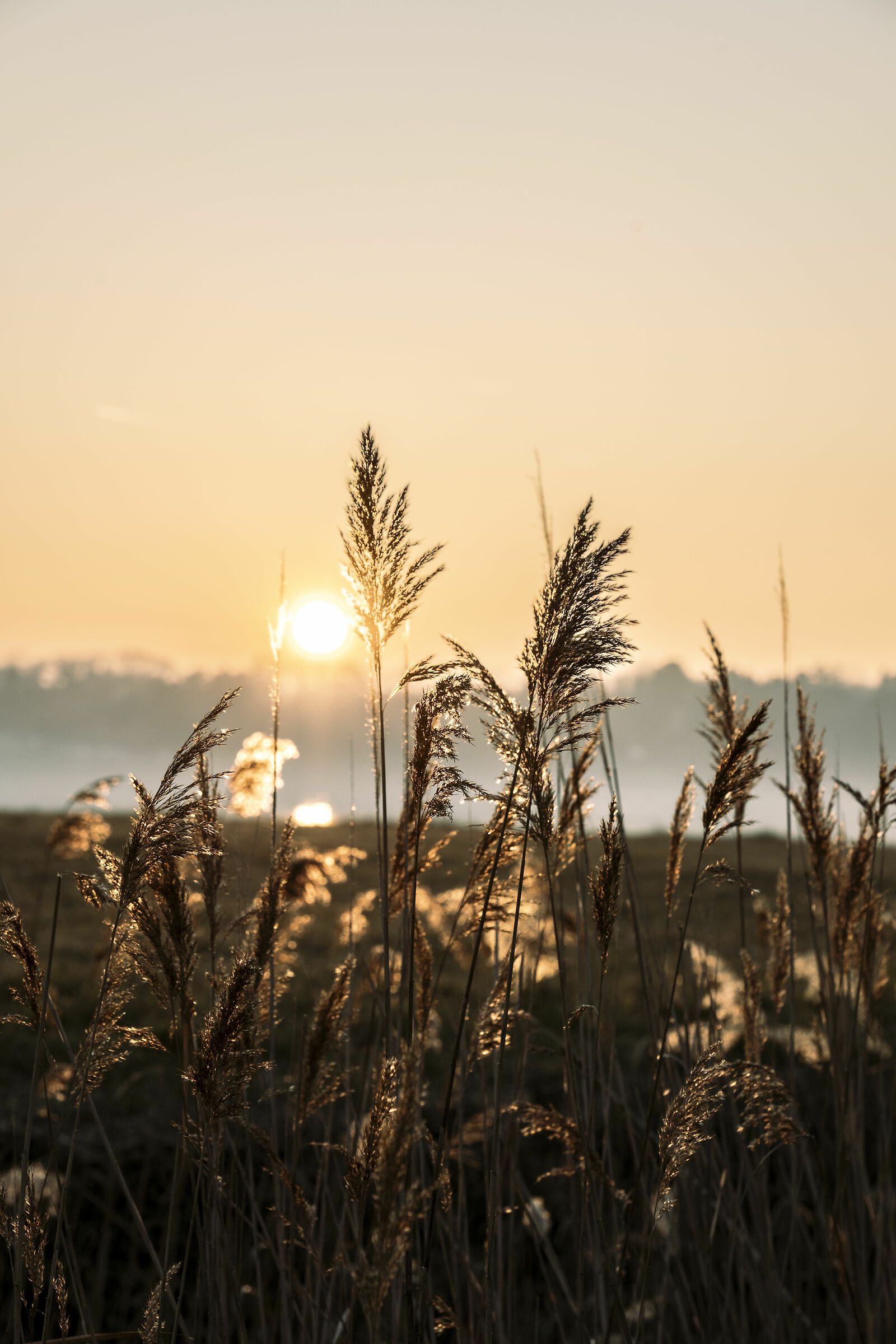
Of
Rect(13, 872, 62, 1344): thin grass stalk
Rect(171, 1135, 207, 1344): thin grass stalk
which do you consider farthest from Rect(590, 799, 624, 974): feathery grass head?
Rect(13, 872, 62, 1344): thin grass stalk

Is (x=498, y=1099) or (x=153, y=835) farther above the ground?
(x=153, y=835)

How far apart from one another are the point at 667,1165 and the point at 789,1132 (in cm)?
56

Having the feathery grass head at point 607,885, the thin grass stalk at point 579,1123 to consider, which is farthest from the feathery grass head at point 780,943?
the feathery grass head at point 607,885

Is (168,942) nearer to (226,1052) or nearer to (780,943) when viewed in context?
(226,1052)

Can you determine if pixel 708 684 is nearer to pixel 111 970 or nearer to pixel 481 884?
pixel 481 884

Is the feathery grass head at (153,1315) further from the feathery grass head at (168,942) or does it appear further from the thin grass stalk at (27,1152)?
the feathery grass head at (168,942)

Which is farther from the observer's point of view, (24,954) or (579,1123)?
(579,1123)

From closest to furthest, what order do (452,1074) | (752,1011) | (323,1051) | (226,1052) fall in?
(452,1074), (226,1052), (323,1051), (752,1011)

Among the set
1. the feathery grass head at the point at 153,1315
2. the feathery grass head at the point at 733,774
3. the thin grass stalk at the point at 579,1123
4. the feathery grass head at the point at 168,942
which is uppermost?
the feathery grass head at the point at 733,774

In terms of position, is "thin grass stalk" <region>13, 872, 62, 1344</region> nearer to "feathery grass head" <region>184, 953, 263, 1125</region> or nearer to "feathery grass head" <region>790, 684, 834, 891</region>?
"feathery grass head" <region>184, 953, 263, 1125</region>

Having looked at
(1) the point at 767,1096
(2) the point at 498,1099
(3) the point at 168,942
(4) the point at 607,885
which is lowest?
(1) the point at 767,1096

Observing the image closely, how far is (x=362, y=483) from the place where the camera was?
79.0 inches

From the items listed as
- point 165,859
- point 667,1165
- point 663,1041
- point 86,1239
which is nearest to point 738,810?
point 663,1041

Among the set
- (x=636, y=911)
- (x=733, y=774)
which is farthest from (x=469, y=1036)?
(x=733, y=774)
